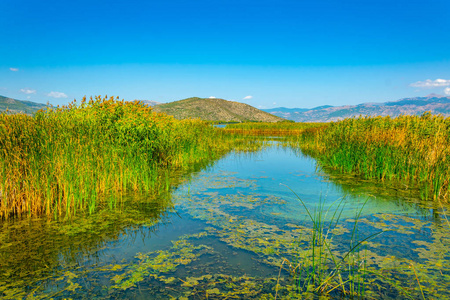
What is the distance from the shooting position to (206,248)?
13.3ft

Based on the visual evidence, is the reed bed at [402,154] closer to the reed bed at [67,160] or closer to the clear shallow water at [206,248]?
the clear shallow water at [206,248]

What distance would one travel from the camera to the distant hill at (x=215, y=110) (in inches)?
5241

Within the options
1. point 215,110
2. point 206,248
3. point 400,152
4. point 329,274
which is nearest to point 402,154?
point 400,152

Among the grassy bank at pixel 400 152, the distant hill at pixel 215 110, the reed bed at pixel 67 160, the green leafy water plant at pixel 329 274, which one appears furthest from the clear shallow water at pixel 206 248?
the distant hill at pixel 215 110

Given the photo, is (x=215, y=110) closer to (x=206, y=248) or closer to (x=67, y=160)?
(x=67, y=160)

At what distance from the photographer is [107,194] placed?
6574 millimetres

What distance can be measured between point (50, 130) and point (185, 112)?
431 feet

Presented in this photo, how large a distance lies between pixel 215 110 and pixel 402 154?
5295 inches

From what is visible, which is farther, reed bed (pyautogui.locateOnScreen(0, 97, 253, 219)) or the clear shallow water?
reed bed (pyautogui.locateOnScreen(0, 97, 253, 219))

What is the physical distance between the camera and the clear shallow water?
120 inches

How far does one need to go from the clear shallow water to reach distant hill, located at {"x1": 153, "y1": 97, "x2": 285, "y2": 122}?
4822 inches

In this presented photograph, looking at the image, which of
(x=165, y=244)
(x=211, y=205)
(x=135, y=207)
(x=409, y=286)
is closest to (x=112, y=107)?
(x=135, y=207)

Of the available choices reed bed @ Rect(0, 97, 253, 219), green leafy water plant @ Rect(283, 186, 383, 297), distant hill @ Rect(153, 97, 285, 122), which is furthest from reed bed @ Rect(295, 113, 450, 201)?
distant hill @ Rect(153, 97, 285, 122)

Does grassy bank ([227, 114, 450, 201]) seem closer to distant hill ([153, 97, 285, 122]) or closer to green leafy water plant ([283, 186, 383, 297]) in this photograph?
green leafy water plant ([283, 186, 383, 297])
